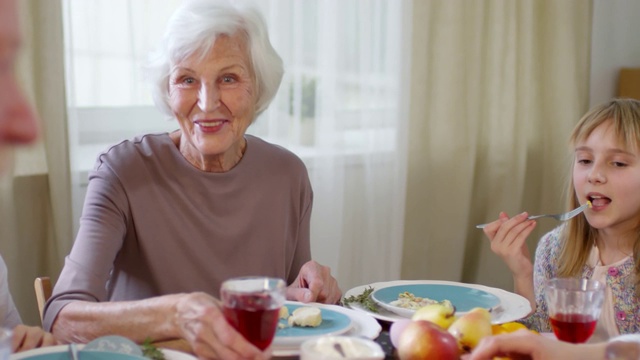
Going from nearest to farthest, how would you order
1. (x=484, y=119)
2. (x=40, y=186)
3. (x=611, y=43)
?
(x=40, y=186), (x=484, y=119), (x=611, y=43)

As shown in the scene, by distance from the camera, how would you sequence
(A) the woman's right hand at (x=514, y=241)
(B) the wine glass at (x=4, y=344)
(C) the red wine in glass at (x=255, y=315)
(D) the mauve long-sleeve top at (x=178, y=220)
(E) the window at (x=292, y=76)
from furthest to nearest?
1. (E) the window at (x=292, y=76)
2. (A) the woman's right hand at (x=514, y=241)
3. (D) the mauve long-sleeve top at (x=178, y=220)
4. (C) the red wine in glass at (x=255, y=315)
5. (B) the wine glass at (x=4, y=344)

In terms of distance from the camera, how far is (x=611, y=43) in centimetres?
400

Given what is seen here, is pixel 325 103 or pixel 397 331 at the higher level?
pixel 325 103

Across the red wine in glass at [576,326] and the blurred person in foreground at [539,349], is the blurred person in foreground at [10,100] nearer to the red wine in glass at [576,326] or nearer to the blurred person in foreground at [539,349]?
the blurred person in foreground at [539,349]

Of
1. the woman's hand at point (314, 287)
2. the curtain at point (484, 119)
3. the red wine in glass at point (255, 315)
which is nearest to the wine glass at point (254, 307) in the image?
the red wine in glass at point (255, 315)

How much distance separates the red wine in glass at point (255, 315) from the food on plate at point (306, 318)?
25 centimetres

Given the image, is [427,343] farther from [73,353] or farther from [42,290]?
[42,290]

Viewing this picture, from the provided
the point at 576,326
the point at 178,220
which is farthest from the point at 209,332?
the point at 178,220

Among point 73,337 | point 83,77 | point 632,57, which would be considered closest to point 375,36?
point 83,77

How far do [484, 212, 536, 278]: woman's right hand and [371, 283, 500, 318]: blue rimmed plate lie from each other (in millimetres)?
256

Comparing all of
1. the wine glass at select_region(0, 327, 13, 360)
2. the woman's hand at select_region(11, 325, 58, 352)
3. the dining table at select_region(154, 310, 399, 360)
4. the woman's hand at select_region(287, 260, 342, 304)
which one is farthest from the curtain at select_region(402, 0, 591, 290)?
the wine glass at select_region(0, 327, 13, 360)

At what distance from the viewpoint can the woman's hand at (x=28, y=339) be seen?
1.15m

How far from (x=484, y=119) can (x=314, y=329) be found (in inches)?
97.7

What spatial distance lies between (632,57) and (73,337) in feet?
11.7
